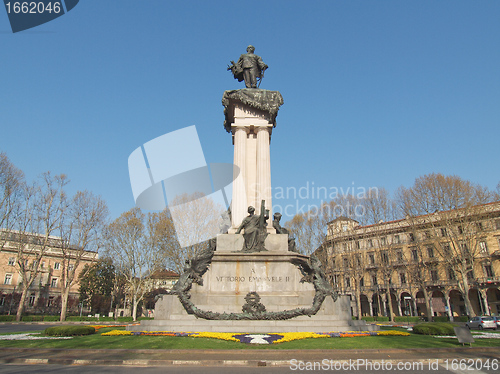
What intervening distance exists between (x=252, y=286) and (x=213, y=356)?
620 cm

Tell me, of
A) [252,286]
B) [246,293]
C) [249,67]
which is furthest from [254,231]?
[249,67]

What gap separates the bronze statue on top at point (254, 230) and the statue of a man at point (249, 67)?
875 cm

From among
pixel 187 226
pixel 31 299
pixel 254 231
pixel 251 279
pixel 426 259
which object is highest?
pixel 187 226

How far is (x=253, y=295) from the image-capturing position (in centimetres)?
1394

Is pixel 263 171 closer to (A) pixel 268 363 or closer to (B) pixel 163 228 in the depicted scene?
(A) pixel 268 363

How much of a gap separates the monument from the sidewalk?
3.98m

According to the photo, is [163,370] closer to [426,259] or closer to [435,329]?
[435,329]

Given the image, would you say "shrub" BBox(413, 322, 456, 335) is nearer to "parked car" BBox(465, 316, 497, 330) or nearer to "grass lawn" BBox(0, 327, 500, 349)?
"grass lawn" BBox(0, 327, 500, 349)

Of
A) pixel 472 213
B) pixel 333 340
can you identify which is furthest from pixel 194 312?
pixel 472 213

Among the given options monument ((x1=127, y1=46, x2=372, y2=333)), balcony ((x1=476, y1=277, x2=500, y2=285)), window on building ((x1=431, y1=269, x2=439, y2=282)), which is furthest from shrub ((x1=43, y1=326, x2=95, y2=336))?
balcony ((x1=476, y1=277, x2=500, y2=285))

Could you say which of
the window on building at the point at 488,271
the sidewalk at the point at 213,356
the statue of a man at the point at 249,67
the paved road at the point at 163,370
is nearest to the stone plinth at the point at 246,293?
the sidewalk at the point at 213,356

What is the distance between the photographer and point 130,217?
42.1m

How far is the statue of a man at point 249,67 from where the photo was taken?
21.0m

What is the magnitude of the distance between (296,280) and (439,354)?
6.44 meters
